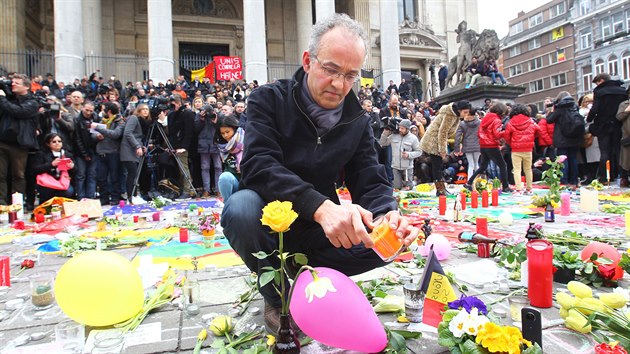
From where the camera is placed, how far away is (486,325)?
1.58 meters

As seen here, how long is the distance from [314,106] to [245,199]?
0.57 meters

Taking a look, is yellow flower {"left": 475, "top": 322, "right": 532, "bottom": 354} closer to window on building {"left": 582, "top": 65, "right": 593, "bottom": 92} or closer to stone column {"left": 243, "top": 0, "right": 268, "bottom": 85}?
stone column {"left": 243, "top": 0, "right": 268, "bottom": 85}

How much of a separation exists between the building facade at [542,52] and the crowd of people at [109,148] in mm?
57090

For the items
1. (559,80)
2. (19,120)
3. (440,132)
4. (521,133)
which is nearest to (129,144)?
(19,120)

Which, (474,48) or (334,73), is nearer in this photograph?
(334,73)

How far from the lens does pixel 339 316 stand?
5.50 feet

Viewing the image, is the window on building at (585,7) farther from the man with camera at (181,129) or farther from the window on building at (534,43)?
the man with camera at (181,129)

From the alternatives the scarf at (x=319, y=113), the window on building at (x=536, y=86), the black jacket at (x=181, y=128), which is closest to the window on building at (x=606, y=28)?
the window on building at (x=536, y=86)

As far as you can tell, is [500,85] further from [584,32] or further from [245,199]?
[584,32]

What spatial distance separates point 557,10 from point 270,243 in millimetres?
75696

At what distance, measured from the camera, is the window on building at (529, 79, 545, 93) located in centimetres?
6293

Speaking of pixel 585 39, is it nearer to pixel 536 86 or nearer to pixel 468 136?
pixel 536 86

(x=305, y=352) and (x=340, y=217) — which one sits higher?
(x=340, y=217)

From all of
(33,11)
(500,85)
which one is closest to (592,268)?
(500,85)
